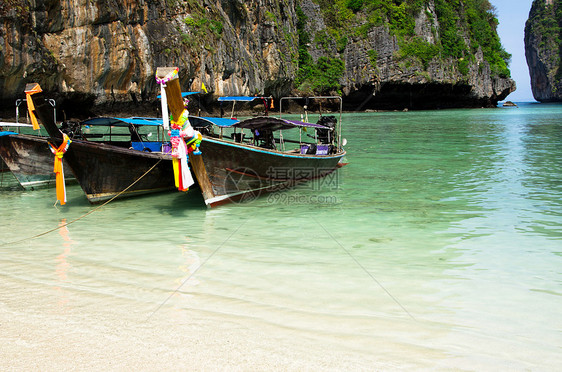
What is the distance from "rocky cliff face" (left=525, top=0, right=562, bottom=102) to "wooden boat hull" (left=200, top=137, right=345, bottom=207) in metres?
118

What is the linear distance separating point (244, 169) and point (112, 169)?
282 centimetres

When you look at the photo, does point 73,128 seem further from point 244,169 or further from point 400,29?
point 400,29

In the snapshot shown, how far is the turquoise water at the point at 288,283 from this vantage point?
3.34 m

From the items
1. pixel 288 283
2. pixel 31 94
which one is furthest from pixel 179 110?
pixel 288 283

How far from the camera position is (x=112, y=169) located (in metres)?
9.32

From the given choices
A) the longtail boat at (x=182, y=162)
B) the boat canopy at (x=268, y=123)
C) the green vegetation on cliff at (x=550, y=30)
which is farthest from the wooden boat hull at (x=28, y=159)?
the green vegetation on cliff at (x=550, y=30)

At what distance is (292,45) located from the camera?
5722cm

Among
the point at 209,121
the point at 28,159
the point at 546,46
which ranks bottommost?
the point at 28,159

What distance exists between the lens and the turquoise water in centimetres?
334

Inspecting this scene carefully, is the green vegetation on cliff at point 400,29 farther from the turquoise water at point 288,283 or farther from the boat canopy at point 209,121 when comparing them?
the turquoise water at point 288,283

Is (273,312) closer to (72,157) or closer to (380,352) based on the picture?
(380,352)

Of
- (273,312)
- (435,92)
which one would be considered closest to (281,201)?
(273,312)

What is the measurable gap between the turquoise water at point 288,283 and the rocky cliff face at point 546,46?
119015 mm

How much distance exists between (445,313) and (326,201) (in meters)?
5.48
